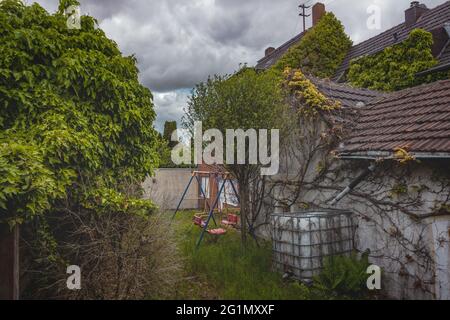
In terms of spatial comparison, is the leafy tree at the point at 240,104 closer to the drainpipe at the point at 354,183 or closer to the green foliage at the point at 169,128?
the drainpipe at the point at 354,183

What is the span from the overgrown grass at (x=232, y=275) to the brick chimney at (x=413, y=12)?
14.0 m

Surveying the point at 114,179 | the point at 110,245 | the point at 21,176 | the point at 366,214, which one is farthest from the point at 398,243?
the point at 21,176

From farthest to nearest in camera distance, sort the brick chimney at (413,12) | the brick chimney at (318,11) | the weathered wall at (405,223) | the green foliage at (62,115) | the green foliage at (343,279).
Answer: the brick chimney at (318,11) → the brick chimney at (413,12) → the green foliage at (343,279) → the weathered wall at (405,223) → the green foliage at (62,115)

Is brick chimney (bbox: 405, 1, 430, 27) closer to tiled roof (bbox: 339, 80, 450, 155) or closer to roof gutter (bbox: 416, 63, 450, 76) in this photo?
roof gutter (bbox: 416, 63, 450, 76)

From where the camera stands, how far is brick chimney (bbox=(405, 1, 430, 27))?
16109 millimetres

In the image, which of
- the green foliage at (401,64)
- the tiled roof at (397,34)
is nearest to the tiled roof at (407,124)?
the green foliage at (401,64)

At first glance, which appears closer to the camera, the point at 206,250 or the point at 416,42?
the point at 206,250

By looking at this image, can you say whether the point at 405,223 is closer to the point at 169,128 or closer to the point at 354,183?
the point at 354,183

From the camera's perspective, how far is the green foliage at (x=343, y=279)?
5879 mm

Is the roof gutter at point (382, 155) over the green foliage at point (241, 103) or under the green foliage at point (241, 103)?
under

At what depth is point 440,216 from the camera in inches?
212

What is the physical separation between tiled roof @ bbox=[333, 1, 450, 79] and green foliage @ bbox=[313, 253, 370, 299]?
1184 centimetres

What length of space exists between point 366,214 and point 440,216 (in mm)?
1491
